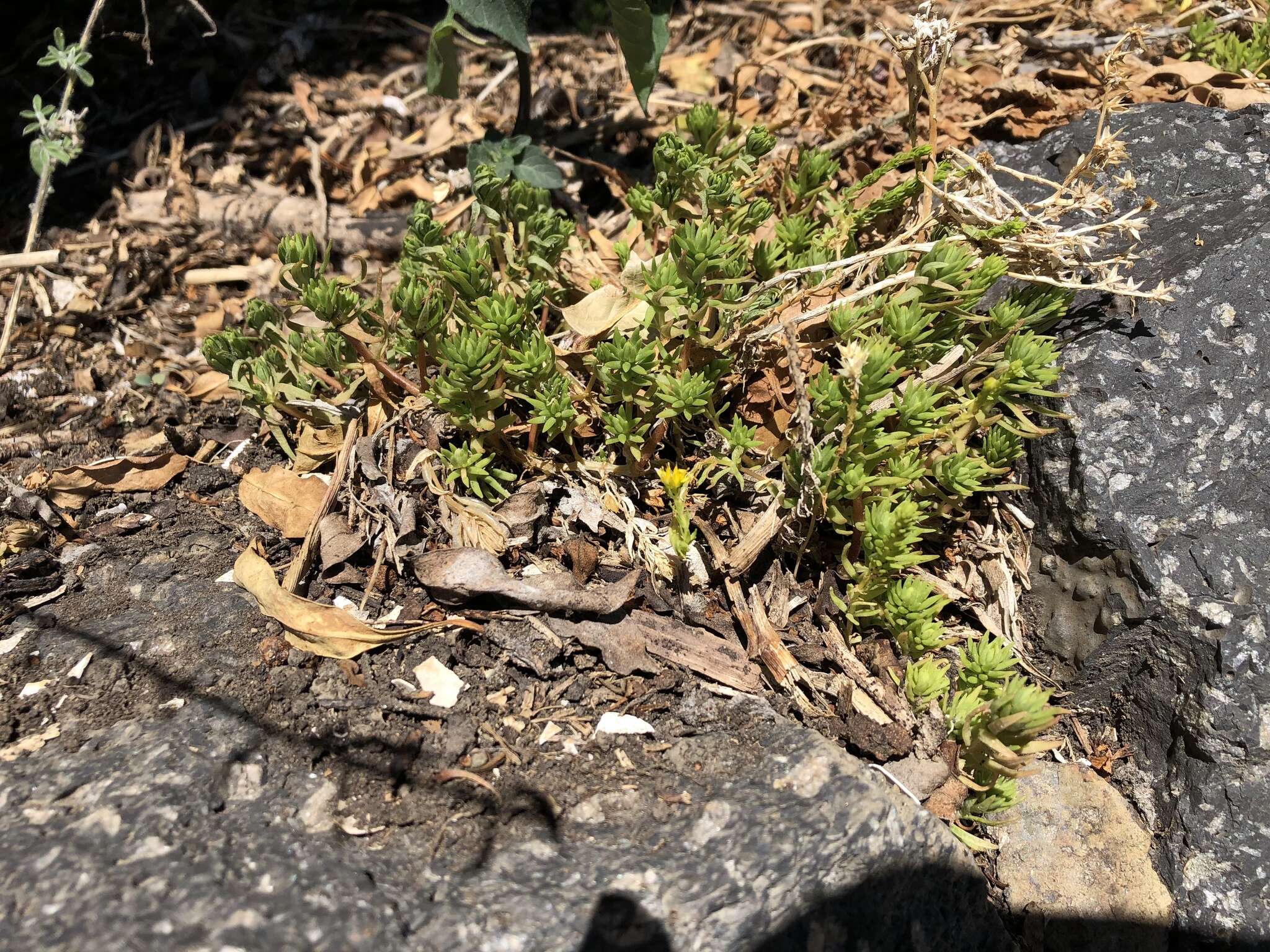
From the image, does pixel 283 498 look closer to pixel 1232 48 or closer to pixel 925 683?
pixel 925 683

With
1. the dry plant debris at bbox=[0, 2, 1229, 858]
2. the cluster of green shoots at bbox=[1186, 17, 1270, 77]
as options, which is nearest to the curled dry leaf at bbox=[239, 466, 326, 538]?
the dry plant debris at bbox=[0, 2, 1229, 858]

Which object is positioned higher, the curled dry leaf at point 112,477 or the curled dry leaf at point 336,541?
the curled dry leaf at point 112,477

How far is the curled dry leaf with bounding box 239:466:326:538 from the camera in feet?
8.93

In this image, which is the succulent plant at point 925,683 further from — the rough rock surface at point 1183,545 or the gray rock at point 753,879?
the rough rock surface at point 1183,545

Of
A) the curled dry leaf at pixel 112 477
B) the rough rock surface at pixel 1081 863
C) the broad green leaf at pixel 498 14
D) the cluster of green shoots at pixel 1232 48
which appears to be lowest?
the rough rock surface at pixel 1081 863

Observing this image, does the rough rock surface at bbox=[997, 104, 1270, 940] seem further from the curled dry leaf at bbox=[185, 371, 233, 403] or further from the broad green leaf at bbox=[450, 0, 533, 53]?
the curled dry leaf at bbox=[185, 371, 233, 403]

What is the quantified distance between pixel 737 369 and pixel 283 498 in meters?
1.45

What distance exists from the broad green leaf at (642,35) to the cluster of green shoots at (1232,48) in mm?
2209

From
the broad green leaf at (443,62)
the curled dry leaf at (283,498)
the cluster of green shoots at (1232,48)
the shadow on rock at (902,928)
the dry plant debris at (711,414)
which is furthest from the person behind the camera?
the cluster of green shoots at (1232,48)

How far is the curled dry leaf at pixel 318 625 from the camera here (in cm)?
235

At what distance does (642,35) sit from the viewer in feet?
10.9

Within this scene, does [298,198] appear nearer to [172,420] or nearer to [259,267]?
→ [259,267]

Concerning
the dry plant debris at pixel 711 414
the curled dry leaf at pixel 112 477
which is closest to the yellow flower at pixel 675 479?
the dry plant debris at pixel 711 414

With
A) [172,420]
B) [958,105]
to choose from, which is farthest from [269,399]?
[958,105]
